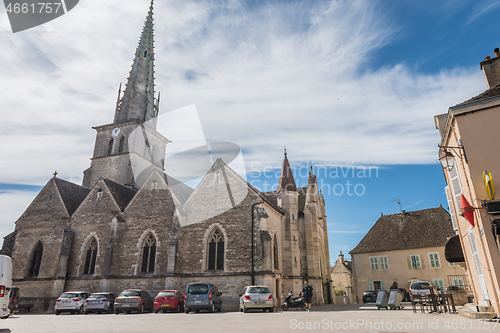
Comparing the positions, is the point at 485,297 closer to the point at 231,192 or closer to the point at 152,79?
the point at 231,192

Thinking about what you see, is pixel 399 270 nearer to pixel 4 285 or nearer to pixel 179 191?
pixel 179 191

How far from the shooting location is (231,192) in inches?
882

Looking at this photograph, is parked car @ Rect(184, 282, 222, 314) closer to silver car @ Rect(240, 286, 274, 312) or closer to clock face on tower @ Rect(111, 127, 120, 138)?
silver car @ Rect(240, 286, 274, 312)

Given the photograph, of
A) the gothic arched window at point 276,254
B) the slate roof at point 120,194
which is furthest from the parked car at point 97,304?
the gothic arched window at point 276,254

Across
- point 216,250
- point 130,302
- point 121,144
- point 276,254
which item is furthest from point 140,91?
point 130,302

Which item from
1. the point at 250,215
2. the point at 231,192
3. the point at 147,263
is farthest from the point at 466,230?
the point at 147,263

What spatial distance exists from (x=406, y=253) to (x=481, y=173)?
22.6 meters

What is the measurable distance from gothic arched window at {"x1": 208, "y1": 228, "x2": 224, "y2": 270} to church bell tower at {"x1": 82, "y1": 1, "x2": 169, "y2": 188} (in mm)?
15193

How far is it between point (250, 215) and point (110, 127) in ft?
78.2

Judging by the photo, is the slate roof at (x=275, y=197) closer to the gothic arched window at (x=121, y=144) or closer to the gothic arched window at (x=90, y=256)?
the gothic arched window at (x=90, y=256)

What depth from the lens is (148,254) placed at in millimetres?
22547

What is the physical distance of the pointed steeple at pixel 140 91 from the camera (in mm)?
37219

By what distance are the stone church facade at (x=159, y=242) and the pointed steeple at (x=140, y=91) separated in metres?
11.5

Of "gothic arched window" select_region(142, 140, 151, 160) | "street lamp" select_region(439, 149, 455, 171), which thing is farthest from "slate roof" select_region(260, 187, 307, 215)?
"street lamp" select_region(439, 149, 455, 171)
